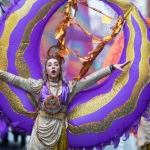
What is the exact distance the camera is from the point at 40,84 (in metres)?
7.83

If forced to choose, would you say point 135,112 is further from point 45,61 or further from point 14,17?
point 14,17

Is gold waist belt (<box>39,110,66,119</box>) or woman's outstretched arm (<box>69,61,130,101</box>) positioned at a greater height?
woman's outstretched arm (<box>69,61,130,101</box>)

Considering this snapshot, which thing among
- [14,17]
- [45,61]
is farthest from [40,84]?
[14,17]

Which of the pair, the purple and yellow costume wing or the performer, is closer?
the performer

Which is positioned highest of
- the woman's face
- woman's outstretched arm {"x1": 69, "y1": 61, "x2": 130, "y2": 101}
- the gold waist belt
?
the woman's face

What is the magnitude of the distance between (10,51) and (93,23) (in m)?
1.01

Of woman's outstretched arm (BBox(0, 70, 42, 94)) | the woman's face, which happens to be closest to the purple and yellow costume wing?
woman's outstretched arm (BBox(0, 70, 42, 94))

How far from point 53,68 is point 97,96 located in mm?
720

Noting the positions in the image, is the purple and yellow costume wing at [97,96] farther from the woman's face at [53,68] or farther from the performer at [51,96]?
the woman's face at [53,68]

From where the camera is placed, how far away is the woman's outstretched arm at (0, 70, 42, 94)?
7.79 meters

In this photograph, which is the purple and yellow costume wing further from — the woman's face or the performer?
the woman's face

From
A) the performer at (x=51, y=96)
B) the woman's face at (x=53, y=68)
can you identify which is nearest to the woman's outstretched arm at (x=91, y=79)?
the performer at (x=51, y=96)

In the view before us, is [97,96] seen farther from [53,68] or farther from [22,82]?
[22,82]

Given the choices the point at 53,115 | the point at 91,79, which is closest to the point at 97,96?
the point at 91,79
